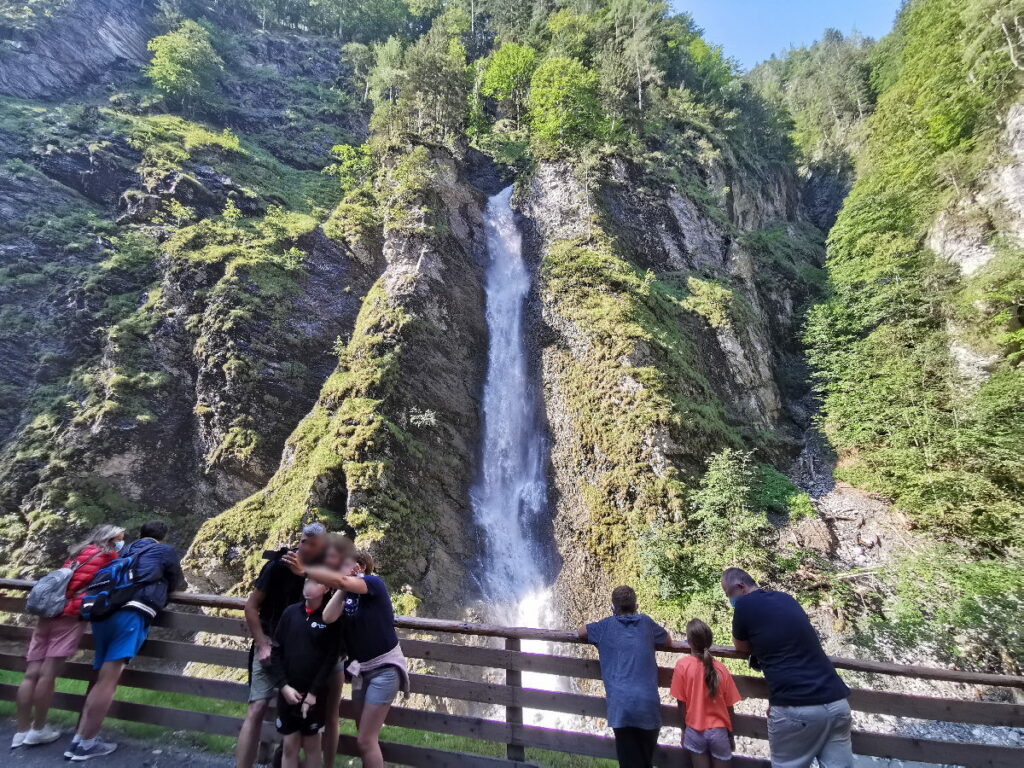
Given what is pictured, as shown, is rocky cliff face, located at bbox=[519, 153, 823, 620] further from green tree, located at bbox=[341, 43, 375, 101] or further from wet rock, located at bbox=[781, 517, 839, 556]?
green tree, located at bbox=[341, 43, 375, 101]

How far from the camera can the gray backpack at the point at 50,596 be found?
4.88m

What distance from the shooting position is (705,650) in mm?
3877

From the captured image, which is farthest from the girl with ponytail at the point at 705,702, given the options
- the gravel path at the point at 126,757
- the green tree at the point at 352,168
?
the green tree at the point at 352,168

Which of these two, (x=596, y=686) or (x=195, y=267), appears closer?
(x=596, y=686)

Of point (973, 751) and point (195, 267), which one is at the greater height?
point (195, 267)

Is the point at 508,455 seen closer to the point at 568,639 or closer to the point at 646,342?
the point at 646,342

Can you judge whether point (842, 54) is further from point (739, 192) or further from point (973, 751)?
point (973, 751)

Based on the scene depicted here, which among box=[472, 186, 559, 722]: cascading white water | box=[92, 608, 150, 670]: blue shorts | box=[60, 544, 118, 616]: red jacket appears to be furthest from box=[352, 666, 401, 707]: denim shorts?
box=[472, 186, 559, 722]: cascading white water

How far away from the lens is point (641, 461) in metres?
14.8

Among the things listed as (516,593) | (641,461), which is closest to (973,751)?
(641,461)

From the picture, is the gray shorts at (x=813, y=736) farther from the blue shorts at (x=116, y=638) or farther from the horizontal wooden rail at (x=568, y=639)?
the blue shorts at (x=116, y=638)

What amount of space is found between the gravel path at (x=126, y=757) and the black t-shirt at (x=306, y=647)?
6.78 feet

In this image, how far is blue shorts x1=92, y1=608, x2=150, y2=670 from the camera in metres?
4.65

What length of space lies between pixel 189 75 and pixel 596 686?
4278cm
